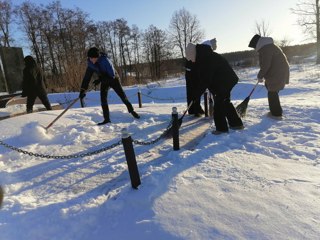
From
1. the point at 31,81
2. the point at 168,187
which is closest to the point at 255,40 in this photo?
the point at 168,187

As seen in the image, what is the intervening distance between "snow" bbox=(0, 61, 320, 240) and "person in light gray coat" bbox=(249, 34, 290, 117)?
953mm

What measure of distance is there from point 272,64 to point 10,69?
10405 mm

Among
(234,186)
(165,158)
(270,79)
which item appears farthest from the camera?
(270,79)

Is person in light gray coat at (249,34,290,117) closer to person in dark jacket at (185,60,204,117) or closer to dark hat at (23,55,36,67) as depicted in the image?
person in dark jacket at (185,60,204,117)

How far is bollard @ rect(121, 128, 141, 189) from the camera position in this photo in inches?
140

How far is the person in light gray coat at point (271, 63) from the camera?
663cm

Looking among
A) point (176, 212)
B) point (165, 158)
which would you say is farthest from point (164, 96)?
point (176, 212)

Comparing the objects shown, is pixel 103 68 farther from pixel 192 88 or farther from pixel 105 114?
pixel 192 88

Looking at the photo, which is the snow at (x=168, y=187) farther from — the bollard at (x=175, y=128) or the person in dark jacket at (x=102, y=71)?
the person in dark jacket at (x=102, y=71)

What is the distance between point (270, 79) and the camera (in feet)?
22.3

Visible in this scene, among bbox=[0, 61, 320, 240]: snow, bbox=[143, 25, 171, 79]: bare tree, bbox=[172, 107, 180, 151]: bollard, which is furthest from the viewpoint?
bbox=[143, 25, 171, 79]: bare tree

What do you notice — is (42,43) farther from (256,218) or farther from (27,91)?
(256,218)

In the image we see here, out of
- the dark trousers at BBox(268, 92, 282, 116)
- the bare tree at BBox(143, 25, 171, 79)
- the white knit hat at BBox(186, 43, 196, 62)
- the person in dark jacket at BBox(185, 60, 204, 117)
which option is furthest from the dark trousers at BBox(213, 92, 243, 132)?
the bare tree at BBox(143, 25, 171, 79)

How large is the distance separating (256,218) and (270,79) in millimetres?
4524
